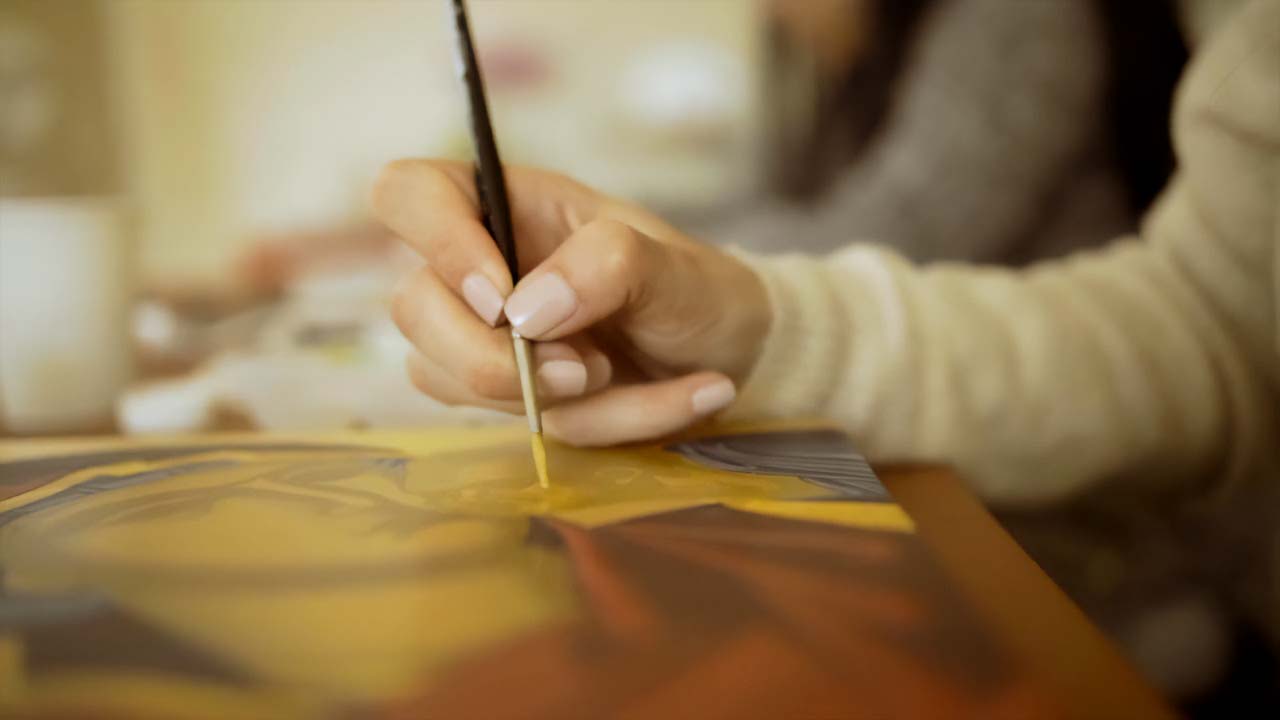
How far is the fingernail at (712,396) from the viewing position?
29cm

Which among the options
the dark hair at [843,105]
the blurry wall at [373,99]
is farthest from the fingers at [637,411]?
the blurry wall at [373,99]

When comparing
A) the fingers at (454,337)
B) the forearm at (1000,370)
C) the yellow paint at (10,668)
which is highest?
the fingers at (454,337)

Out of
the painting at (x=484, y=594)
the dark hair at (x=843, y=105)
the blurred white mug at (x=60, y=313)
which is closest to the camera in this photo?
the painting at (x=484, y=594)

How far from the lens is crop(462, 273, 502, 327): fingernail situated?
0.89 ft

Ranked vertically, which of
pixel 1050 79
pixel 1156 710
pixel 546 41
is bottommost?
pixel 1156 710

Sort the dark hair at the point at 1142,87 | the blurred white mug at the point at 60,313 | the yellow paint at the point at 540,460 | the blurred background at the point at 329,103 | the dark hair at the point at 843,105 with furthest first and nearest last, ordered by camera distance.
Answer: the blurred background at the point at 329,103
the dark hair at the point at 843,105
the dark hair at the point at 1142,87
the blurred white mug at the point at 60,313
the yellow paint at the point at 540,460

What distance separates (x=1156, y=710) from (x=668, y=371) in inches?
8.6

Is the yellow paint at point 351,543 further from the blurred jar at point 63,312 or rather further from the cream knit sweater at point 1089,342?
the blurred jar at point 63,312

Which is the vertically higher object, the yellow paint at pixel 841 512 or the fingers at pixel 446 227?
the fingers at pixel 446 227

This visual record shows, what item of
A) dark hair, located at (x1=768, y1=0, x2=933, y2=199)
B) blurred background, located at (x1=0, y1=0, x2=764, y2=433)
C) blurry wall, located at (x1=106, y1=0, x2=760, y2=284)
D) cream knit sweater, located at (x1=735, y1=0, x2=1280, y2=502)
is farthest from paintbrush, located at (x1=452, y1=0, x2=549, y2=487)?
blurry wall, located at (x1=106, y1=0, x2=760, y2=284)

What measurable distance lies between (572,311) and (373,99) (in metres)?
1.77

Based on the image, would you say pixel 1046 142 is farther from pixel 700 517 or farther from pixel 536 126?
pixel 536 126

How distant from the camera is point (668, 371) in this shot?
0.34 m

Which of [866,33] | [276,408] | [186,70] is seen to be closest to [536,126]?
[186,70]
